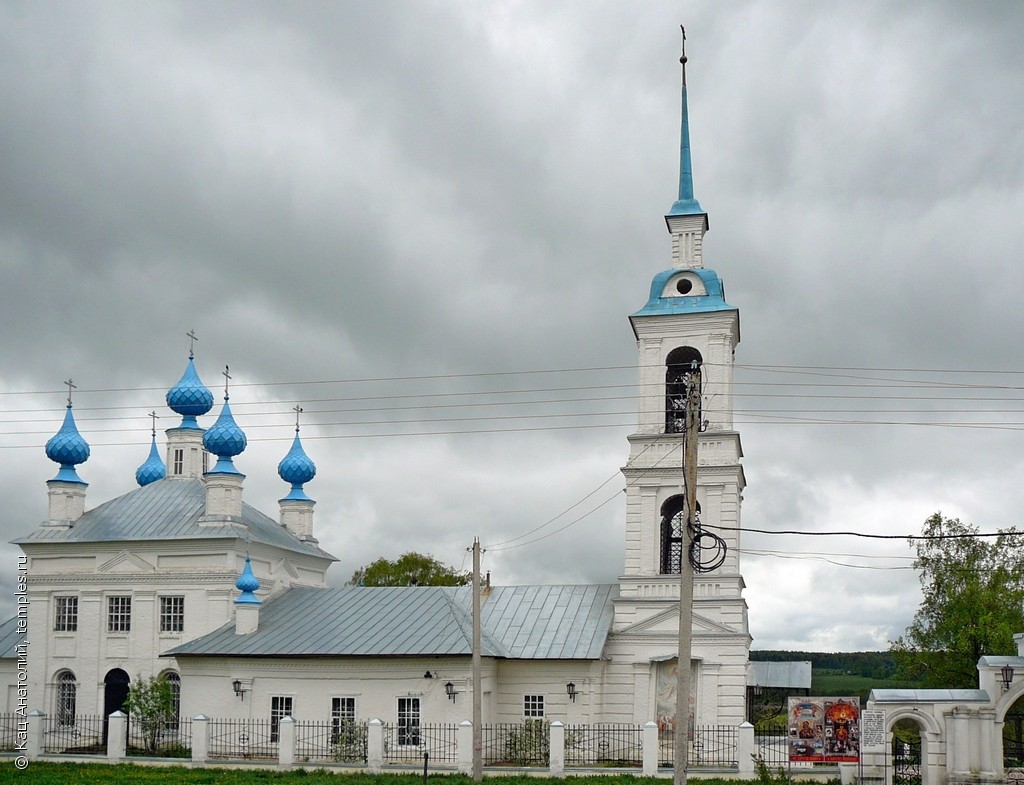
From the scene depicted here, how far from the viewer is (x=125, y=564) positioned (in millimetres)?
32500

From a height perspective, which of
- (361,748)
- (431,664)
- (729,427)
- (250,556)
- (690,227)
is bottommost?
(361,748)

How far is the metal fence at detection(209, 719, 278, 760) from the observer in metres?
28.1

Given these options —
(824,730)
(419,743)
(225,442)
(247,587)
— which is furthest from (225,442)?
(824,730)

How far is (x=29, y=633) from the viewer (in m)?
33.0

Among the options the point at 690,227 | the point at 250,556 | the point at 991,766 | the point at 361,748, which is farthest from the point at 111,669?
the point at 991,766

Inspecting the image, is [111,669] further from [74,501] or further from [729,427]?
[729,427]

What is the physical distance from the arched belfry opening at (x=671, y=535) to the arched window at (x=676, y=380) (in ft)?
5.93

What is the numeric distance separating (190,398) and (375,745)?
14.0 metres

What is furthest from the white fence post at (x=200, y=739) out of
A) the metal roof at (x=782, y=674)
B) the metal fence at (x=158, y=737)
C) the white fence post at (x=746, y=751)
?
→ the metal roof at (x=782, y=674)

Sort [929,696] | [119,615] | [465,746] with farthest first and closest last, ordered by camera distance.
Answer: [119,615]
[465,746]
[929,696]

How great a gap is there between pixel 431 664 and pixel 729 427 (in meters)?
9.08

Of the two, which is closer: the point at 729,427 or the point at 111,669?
the point at 729,427

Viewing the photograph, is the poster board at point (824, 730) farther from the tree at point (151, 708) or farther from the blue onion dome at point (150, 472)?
the blue onion dome at point (150, 472)

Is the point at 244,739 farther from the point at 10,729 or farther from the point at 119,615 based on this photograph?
the point at 10,729
